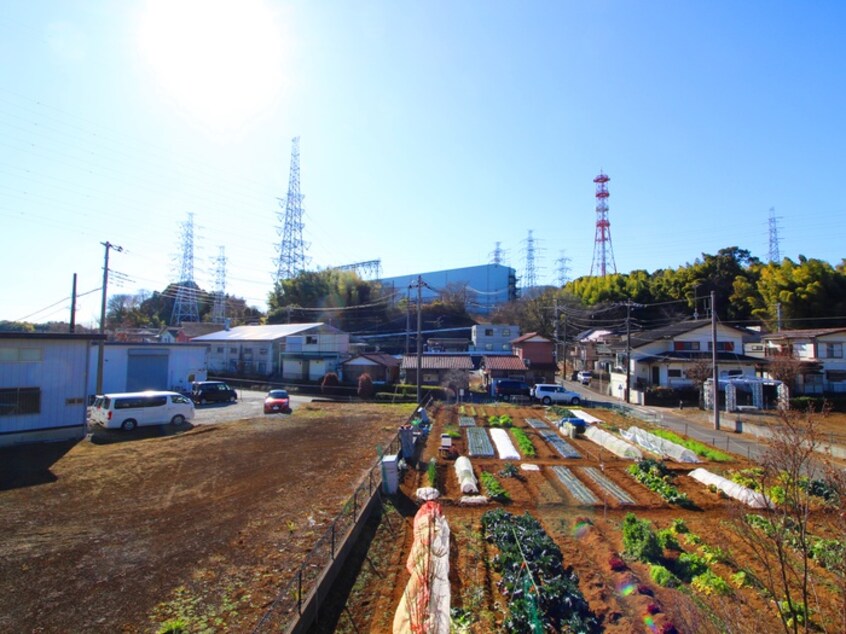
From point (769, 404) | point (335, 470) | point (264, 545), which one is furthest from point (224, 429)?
point (769, 404)

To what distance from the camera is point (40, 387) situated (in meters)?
15.0

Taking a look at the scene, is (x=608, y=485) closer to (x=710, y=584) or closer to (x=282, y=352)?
(x=710, y=584)

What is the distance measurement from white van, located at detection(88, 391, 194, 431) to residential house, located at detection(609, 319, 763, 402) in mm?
24966

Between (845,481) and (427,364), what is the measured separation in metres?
29.9

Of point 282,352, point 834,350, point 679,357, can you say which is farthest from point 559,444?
point 282,352

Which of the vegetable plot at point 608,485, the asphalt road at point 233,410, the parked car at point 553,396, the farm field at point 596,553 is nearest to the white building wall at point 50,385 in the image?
the asphalt road at point 233,410

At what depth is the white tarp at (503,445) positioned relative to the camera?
49.2 feet

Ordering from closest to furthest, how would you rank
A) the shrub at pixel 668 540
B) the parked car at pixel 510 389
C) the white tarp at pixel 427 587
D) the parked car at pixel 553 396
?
1. the white tarp at pixel 427 587
2. the shrub at pixel 668 540
3. the parked car at pixel 553 396
4. the parked car at pixel 510 389

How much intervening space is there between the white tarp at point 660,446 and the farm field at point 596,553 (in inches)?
19.2

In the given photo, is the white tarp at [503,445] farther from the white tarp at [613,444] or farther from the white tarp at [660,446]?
the white tarp at [660,446]

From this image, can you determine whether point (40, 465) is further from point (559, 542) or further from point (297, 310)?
point (297, 310)

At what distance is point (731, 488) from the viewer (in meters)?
11.4

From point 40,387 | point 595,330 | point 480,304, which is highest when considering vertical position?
point 480,304

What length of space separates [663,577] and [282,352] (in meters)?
34.5
